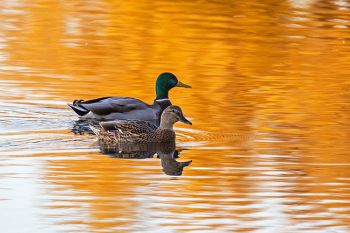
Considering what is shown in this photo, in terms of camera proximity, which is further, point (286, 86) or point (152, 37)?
point (152, 37)

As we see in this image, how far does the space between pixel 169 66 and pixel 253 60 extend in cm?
156

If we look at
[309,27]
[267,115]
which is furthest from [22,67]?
[309,27]

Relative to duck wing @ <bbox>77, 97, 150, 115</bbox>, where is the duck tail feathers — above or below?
above

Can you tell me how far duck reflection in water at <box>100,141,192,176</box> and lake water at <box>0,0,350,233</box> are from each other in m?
0.07

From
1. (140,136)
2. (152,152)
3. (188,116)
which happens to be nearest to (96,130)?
(140,136)

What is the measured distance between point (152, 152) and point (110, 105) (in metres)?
1.69

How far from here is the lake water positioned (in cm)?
996

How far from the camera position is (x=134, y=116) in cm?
1472

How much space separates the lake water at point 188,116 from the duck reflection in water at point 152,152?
0.07m

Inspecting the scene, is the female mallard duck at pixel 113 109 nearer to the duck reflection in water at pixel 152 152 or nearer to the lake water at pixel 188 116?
the lake water at pixel 188 116

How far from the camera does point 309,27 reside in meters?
24.0

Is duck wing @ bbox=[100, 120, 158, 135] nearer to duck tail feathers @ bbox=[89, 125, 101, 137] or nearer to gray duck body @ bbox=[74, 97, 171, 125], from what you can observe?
duck tail feathers @ bbox=[89, 125, 101, 137]

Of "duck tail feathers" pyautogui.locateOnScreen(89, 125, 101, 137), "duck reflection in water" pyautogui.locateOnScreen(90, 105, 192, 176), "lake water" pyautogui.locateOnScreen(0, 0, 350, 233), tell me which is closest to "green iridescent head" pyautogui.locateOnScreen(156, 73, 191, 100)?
"lake water" pyautogui.locateOnScreen(0, 0, 350, 233)

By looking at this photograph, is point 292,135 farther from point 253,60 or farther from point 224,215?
point 253,60
